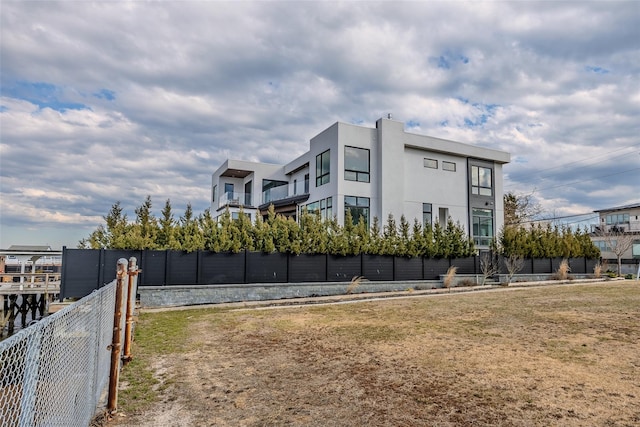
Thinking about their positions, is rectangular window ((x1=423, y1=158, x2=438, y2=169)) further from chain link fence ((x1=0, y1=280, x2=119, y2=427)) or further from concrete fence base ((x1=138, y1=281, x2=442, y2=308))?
chain link fence ((x1=0, y1=280, x2=119, y2=427))

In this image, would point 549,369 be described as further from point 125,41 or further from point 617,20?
point 125,41

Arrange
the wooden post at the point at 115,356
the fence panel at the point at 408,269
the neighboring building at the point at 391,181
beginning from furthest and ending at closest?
1. the neighboring building at the point at 391,181
2. the fence panel at the point at 408,269
3. the wooden post at the point at 115,356

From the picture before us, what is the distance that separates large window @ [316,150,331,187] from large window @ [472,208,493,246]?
11.0 meters

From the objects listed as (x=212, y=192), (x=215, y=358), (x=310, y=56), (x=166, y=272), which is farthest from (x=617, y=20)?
(x=212, y=192)

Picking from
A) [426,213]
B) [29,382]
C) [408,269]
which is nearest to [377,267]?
[408,269]

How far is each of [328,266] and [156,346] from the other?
11.1 meters

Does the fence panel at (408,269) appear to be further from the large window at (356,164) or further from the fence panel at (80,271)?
the fence panel at (80,271)

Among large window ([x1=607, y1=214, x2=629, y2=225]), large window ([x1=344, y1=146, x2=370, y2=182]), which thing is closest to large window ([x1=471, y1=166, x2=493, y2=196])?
large window ([x1=344, y1=146, x2=370, y2=182])

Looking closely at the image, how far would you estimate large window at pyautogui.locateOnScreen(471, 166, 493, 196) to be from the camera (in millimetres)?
26406

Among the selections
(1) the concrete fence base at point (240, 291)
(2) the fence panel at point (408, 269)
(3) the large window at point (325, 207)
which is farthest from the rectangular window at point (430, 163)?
(1) the concrete fence base at point (240, 291)

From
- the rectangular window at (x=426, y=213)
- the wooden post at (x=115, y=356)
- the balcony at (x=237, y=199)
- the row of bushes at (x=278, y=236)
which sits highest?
the balcony at (x=237, y=199)

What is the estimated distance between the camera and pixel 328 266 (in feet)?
59.8

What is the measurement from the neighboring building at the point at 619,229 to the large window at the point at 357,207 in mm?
28276

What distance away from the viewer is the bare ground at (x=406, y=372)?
4285 millimetres
